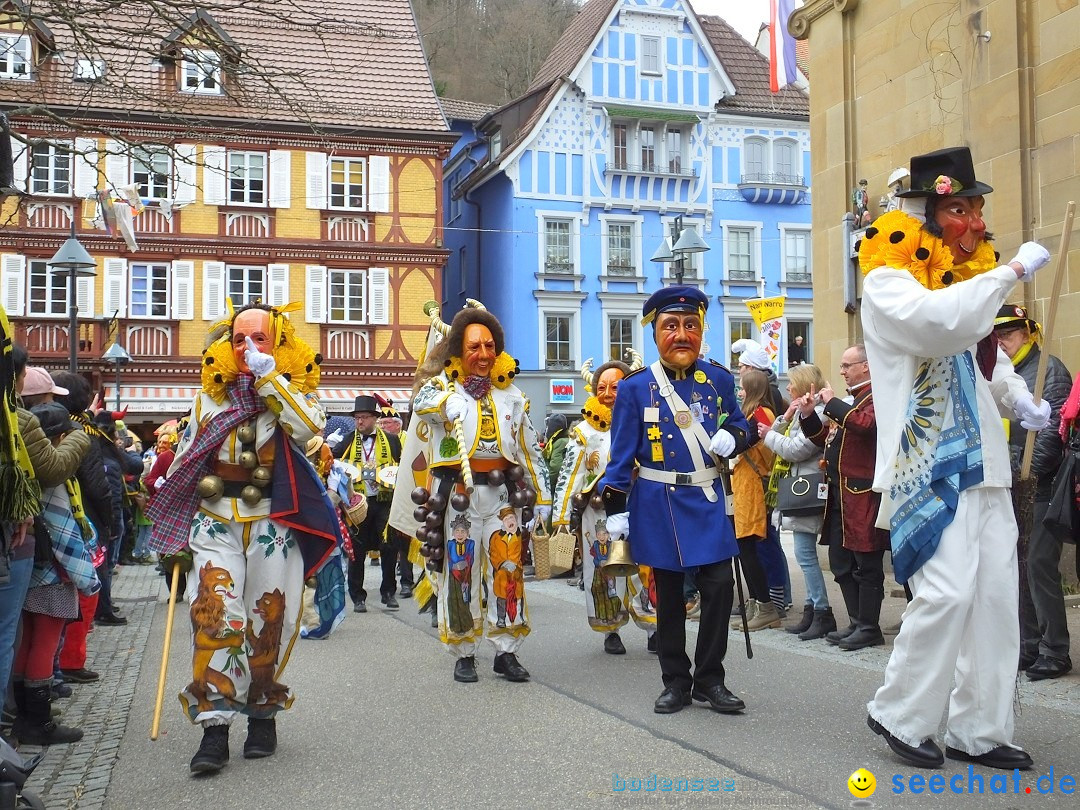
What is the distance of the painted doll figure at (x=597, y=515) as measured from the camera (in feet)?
25.8

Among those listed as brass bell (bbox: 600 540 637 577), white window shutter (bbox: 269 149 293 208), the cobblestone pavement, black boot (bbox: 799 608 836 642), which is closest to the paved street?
the cobblestone pavement

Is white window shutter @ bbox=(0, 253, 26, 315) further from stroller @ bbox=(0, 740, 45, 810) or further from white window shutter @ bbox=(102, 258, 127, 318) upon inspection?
stroller @ bbox=(0, 740, 45, 810)

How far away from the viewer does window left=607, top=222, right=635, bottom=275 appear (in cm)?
3562

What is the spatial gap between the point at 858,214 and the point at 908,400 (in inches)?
304

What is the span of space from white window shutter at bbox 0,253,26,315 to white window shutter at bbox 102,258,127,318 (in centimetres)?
202

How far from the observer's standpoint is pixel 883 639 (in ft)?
25.4

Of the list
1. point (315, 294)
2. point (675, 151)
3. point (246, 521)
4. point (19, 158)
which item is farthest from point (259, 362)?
point (675, 151)

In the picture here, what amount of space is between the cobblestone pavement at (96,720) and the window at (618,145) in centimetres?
2691

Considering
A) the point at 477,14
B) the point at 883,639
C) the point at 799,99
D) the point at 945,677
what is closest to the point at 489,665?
the point at 883,639

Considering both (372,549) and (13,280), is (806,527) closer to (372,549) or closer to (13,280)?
(372,549)

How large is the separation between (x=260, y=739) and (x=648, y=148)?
3287 centimetres

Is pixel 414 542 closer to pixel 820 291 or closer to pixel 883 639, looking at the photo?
pixel 883 639

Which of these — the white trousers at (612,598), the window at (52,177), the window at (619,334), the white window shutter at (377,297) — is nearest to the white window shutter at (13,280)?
the window at (52,177)

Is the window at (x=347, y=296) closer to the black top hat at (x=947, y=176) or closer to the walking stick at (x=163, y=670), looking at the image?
the walking stick at (x=163, y=670)
